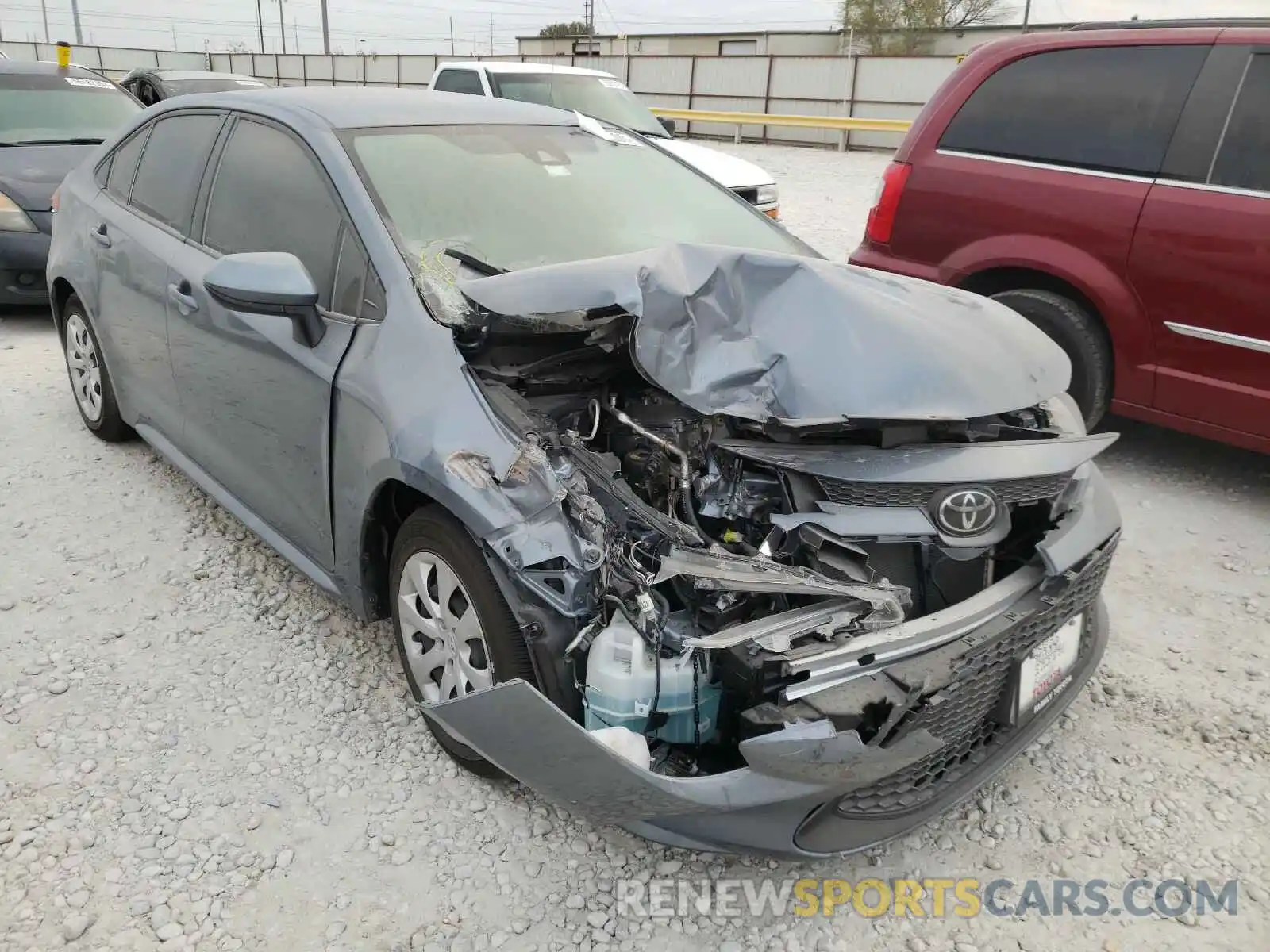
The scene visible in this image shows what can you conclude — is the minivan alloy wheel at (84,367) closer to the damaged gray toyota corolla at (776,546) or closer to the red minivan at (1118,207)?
the damaged gray toyota corolla at (776,546)

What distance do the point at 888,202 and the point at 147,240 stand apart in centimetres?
334

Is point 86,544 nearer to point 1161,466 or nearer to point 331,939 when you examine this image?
point 331,939

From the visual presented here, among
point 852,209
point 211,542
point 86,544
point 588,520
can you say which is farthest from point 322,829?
point 852,209

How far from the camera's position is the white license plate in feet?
7.30

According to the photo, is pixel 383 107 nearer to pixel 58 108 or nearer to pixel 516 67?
pixel 58 108

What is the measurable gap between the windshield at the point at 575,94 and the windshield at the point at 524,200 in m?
5.42

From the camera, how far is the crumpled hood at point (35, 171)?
253 inches

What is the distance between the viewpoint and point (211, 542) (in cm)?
366

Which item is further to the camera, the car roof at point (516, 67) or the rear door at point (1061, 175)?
the car roof at point (516, 67)

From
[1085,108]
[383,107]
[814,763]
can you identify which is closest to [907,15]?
[1085,108]

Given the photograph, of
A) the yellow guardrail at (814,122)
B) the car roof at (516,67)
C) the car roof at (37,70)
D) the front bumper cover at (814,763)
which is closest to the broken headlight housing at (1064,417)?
the front bumper cover at (814,763)

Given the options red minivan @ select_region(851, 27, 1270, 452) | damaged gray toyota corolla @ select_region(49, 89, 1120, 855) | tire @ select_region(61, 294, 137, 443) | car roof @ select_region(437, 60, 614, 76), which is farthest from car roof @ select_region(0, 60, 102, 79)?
red minivan @ select_region(851, 27, 1270, 452)

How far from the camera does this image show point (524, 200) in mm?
2986

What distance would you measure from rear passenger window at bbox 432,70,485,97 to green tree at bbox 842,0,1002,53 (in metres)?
27.5
